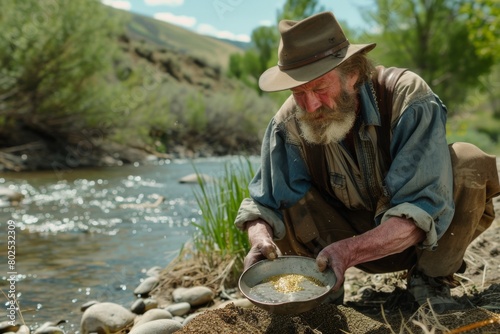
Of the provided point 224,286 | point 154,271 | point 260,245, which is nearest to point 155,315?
point 224,286

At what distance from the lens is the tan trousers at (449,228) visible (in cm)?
252

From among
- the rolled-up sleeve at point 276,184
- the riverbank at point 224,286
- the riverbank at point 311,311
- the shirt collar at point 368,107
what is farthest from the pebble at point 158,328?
the shirt collar at point 368,107

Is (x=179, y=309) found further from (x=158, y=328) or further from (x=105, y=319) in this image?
(x=158, y=328)

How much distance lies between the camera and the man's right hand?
7.84ft

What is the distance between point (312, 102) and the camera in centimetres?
248

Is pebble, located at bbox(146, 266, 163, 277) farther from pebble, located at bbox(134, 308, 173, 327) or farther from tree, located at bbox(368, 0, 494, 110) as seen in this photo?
tree, located at bbox(368, 0, 494, 110)

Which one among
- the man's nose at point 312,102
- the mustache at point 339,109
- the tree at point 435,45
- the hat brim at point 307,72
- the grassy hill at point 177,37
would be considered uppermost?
the grassy hill at point 177,37

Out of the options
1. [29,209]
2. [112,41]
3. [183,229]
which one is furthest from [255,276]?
[112,41]

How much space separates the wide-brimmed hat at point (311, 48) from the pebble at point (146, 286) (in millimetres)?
2136

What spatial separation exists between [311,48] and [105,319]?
198 centimetres

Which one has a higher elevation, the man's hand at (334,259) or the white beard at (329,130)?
the white beard at (329,130)

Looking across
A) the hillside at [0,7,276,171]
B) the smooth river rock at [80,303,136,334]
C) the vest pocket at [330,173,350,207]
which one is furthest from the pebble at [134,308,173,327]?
the hillside at [0,7,276,171]

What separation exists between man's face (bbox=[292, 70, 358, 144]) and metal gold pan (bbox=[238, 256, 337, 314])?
23.1 inches

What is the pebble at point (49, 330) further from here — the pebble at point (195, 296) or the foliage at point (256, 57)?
the foliage at point (256, 57)
